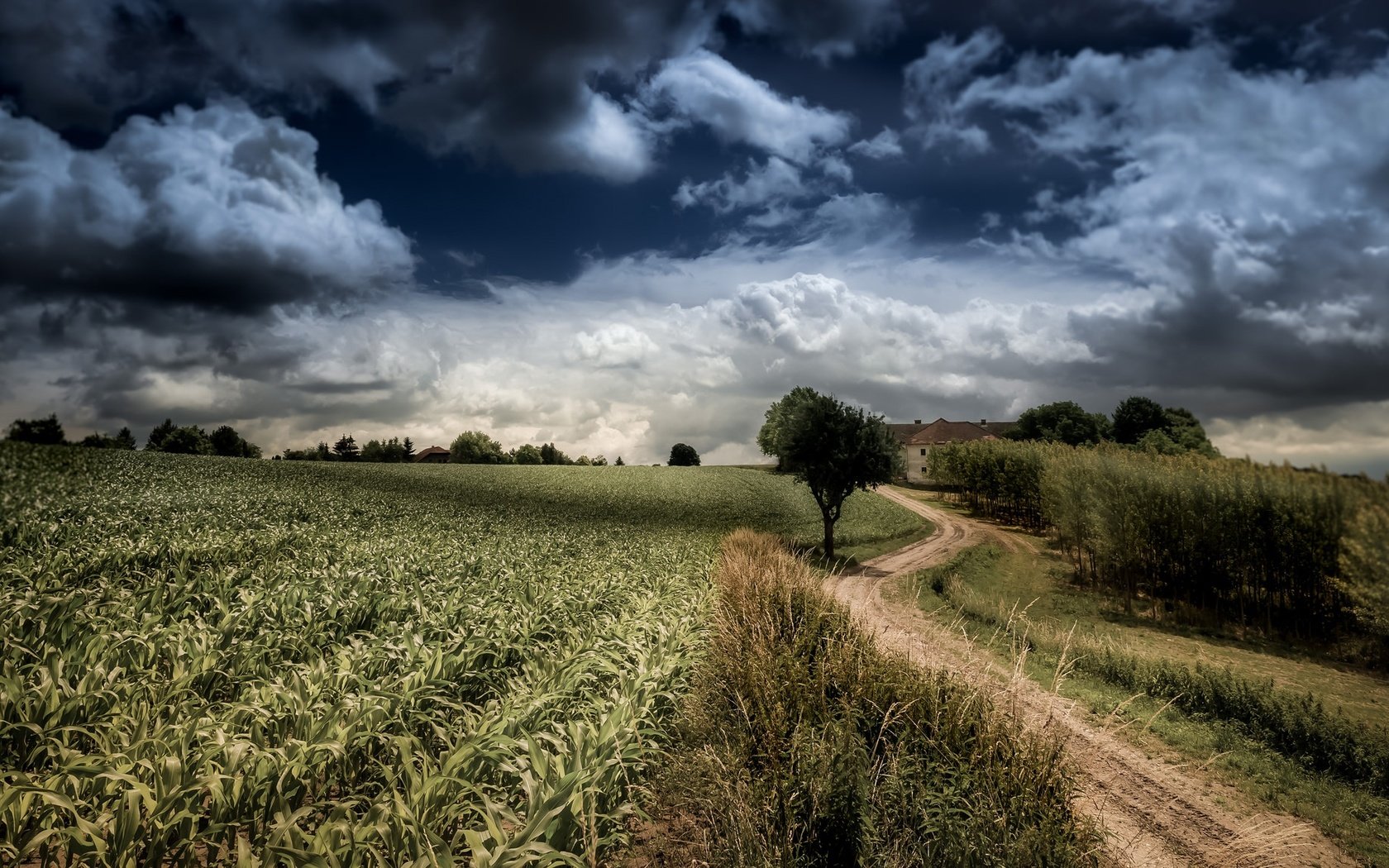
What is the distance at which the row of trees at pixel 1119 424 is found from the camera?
69850 mm

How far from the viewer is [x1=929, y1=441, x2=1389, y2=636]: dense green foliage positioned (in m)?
16.8

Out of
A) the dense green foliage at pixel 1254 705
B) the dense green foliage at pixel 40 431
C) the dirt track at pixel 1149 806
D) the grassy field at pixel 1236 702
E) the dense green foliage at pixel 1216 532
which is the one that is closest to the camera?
the dirt track at pixel 1149 806

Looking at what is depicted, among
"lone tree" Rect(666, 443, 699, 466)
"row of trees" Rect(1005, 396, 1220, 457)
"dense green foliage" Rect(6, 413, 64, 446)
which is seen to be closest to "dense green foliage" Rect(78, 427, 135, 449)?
"dense green foliage" Rect(6, 413, 64, 446)

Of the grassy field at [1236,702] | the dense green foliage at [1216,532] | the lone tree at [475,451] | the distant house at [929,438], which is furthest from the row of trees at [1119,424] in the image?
the lone tree at [475,451]

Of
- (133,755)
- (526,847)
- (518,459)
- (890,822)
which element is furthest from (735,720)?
(518,459)

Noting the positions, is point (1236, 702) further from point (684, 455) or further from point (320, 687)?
point (684, 455)

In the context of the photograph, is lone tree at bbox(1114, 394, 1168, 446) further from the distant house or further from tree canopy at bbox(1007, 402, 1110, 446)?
the distant house

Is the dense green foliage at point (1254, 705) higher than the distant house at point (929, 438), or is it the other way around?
the distant house at point (929, 438)

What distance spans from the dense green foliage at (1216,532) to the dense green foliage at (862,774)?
16.8m

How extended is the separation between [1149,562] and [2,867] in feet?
97.6

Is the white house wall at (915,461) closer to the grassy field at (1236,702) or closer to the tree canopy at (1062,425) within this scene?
the tree canopy at (1062,425)

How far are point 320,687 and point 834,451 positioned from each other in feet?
88.2

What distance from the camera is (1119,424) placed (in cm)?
7888

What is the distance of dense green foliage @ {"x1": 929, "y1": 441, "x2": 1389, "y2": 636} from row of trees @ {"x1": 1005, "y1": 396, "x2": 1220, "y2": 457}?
160 feet
